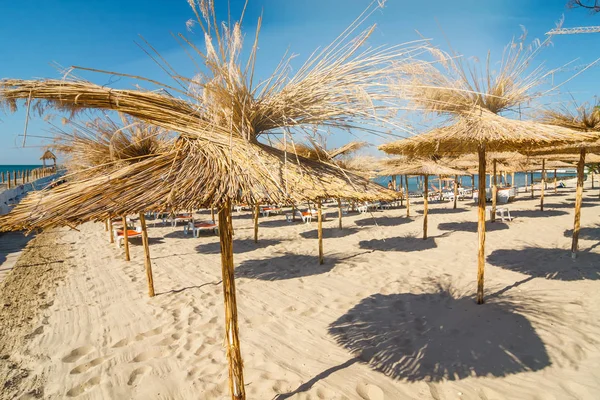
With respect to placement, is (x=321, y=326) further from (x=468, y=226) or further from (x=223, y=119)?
(x=468, y=226)

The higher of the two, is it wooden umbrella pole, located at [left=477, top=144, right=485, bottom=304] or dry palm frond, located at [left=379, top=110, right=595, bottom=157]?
dry palm frond, located at [left=379, top=110, right=595, bottom=157]

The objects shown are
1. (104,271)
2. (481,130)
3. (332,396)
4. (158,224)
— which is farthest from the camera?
(158,224)

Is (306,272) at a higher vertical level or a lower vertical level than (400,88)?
lower

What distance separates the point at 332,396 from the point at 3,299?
20.5 feet

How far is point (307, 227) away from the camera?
11.5m

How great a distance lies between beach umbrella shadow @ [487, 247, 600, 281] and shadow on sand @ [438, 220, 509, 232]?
2.70m

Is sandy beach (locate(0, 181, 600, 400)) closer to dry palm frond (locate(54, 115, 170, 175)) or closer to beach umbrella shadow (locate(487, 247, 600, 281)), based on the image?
beach umbrella shadow (locate(487, 247, 600, 281))

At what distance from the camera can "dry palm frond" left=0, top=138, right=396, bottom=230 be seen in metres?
1.78

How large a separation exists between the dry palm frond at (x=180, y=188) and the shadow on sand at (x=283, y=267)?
13.6ft

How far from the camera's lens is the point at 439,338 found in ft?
11.7

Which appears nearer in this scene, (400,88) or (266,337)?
(400,88)

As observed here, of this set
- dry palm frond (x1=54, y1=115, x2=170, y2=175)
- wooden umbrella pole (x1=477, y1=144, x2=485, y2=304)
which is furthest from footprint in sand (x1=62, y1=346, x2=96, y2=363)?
wooden umbrella pole (x1=477, y1=144, x2=485, y2=304)

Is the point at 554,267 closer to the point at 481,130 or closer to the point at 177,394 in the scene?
the point at 481,130

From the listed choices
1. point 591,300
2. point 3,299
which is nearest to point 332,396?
point 591,300
